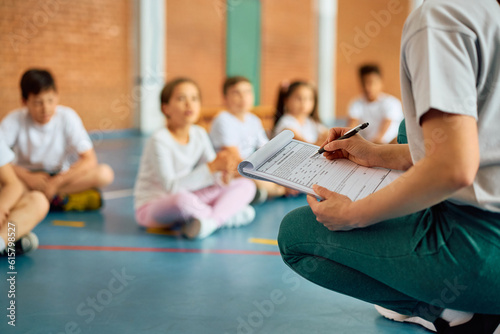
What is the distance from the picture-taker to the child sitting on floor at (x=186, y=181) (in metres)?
2.25

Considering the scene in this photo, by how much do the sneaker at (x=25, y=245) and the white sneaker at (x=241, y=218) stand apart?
803 millimetres

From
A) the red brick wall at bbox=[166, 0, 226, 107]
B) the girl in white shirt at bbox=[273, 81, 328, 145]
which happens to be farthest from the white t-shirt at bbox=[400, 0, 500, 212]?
the red brick wall at bbox=[166, 0, 226, 107]

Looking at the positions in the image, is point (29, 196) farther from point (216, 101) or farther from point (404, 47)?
Result: point (216, 101)

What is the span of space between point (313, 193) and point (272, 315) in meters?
0.49

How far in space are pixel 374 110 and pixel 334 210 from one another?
3554 millimetres

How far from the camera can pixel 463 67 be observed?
0.82 metres

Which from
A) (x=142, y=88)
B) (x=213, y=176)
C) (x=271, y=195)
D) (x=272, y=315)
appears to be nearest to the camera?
(x=272, y=315)

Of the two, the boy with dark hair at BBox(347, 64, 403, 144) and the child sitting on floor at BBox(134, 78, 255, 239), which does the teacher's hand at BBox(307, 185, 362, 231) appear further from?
the boy with dark hair at BBox(347, 64, 403, 144)

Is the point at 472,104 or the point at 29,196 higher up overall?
the point at 472,104

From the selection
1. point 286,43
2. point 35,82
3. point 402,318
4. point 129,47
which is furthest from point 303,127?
point 286,43

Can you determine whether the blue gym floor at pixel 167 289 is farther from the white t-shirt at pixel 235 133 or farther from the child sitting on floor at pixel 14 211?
the white t-shirt at pixel 235 133

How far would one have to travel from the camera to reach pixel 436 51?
0.82 meters

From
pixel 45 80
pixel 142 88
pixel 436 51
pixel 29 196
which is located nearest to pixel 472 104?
pixel 436 51

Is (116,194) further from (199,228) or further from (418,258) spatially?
(418,258)
